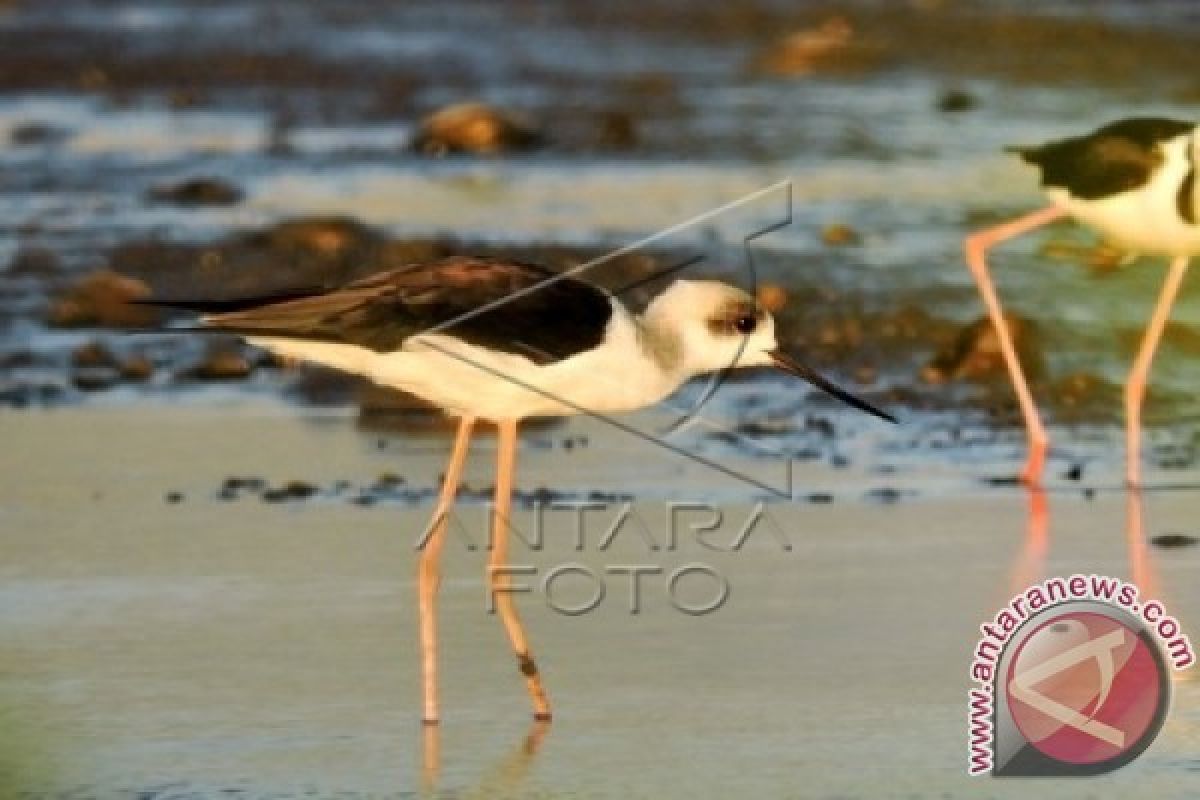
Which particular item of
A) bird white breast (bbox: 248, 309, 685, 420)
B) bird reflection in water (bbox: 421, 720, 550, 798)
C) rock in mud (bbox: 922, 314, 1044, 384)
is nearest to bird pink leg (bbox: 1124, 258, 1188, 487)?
rock in mud (bbox: 922, 314, 1044, 384)

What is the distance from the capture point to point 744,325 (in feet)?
22.9

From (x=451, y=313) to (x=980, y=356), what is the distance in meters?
4.20

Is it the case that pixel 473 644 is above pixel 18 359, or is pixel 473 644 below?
below

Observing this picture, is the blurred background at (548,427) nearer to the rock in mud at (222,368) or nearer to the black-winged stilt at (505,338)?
the rock in mud at (222,368)

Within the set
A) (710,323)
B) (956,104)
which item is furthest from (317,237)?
(710,323)

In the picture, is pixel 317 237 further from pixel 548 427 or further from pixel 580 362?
pixel 580 362

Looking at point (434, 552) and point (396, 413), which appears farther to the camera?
point (396, 413)

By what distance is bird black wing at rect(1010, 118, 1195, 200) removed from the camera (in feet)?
33.6

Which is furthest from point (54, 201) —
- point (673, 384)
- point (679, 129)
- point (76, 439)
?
point (673, 384)

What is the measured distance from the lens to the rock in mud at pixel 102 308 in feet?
39.0

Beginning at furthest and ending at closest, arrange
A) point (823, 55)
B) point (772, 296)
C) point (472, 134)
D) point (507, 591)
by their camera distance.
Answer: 1. point (823, 55)
2. point (472, 134)
3. point (772, 296)
4. point (507, 591)

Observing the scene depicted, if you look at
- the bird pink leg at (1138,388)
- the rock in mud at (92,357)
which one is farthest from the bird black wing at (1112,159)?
the rock in mud at (92,357)

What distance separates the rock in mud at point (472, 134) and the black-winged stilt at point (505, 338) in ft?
31.1

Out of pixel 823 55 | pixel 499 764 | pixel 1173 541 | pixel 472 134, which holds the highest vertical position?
pixel 823 55
